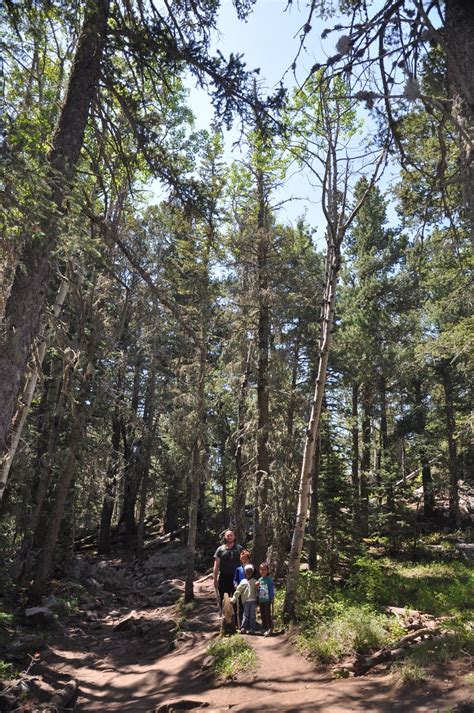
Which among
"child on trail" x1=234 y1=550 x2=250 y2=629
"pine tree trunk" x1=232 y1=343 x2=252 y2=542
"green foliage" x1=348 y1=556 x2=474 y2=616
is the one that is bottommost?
"green foliage" x1=348 y1=556 x2=474 y2=616

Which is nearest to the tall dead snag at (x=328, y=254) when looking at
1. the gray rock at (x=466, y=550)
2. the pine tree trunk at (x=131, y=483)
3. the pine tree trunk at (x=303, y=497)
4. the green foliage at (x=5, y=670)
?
the pine tree trunk at (x=303, y=497)

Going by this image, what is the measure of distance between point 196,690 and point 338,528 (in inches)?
346

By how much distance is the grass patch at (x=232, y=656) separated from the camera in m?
7.59

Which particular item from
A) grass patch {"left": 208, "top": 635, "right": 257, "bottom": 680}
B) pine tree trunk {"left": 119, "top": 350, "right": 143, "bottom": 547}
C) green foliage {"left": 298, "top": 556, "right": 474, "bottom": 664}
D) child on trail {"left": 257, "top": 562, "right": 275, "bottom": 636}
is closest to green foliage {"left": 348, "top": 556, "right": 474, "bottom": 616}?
green foliage {"left": 298, "top": 556, "right": 474, "bottom": 664}

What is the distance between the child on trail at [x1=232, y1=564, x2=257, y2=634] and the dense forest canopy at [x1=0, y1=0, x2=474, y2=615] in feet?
2.52

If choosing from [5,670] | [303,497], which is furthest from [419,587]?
[5,670]

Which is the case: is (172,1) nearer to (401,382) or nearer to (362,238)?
(362,238)

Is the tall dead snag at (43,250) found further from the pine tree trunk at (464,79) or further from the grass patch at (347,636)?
the grass patch at (347,636)

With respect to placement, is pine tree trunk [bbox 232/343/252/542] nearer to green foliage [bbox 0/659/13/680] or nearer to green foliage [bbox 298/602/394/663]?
green foliage [bbox 298/602/394/663]

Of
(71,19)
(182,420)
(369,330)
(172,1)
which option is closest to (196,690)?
(182,420)

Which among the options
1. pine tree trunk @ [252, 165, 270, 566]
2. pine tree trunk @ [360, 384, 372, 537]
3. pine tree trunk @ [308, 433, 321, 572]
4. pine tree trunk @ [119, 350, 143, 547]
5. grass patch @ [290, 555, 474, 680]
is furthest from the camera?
pine tree trunk @ [119, 350, 143, 547]

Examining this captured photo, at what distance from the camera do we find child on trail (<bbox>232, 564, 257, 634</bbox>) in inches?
363

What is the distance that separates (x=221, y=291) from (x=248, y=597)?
9972 millimetres

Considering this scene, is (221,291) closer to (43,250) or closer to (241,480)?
(241,480)
